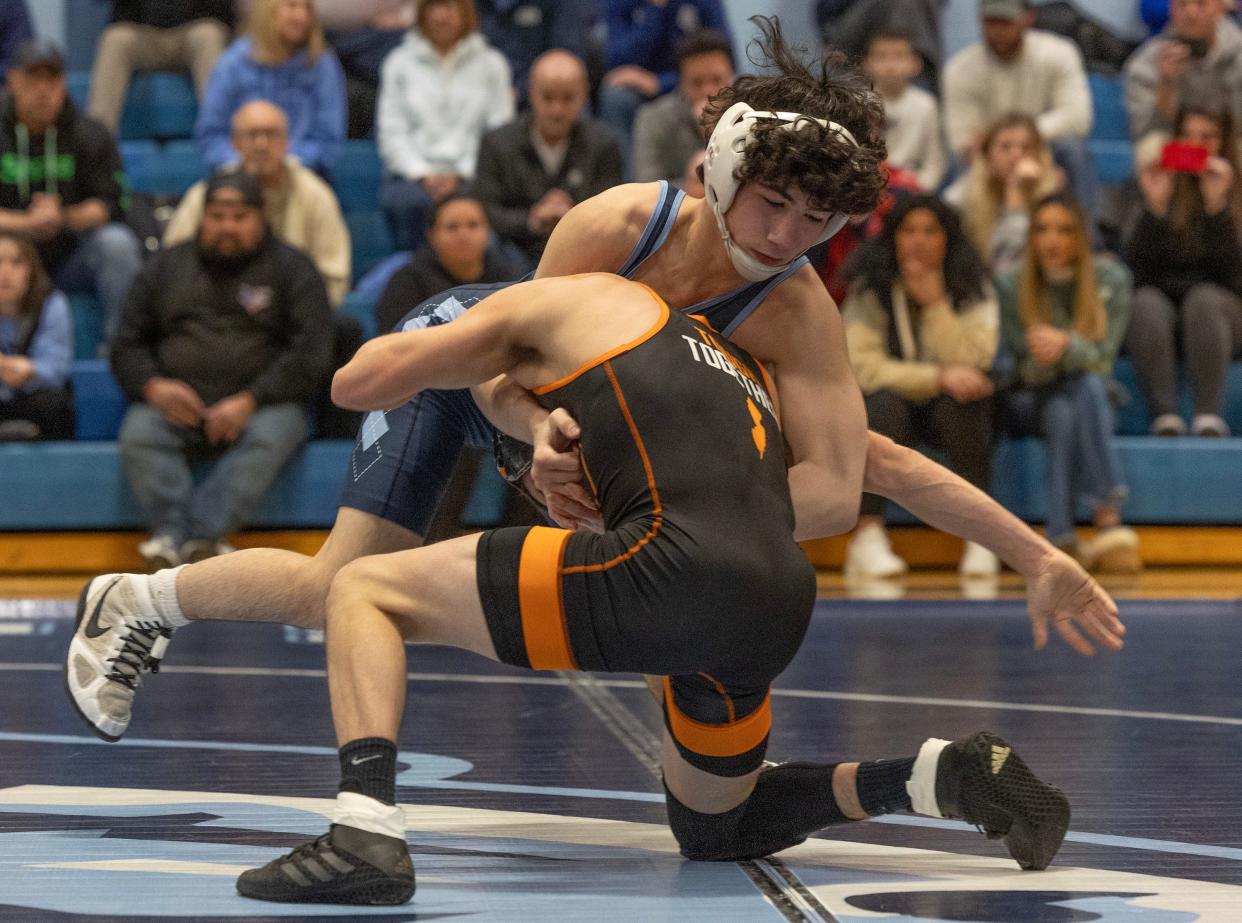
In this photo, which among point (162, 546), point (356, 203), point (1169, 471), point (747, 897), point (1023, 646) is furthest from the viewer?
point (356, 203)

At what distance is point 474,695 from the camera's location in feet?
14.0

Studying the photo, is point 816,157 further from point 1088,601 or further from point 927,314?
point 927,314

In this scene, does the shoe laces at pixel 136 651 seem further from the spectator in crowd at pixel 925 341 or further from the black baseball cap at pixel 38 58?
the black baseball cap at pixel 38 58

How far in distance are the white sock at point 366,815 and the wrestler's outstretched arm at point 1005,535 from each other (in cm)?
102

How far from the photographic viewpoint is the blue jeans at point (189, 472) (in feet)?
21.1

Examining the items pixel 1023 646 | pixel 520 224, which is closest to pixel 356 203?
pixel 520 224

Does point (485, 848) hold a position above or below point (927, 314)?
above

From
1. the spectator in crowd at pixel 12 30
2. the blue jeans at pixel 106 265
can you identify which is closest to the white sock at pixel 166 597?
the blue jeans at pixel 106 265

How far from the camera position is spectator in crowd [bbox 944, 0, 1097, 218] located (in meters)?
7.93

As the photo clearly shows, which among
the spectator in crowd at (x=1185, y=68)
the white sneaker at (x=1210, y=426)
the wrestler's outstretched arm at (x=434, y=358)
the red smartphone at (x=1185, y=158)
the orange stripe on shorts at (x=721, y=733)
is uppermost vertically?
the wrestler's outstretched arm at (x=434, y=358)

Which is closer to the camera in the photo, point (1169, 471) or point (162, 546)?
point (162, 546)

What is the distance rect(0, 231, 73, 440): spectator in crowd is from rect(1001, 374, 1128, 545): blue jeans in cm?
356

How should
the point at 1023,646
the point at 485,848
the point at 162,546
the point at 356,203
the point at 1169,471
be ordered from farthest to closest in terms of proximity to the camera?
the point at 356,203
the point at 1169,471
the point at 162,546
the point at 1023,646
the point at 485,848

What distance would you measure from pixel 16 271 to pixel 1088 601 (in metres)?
4.80
